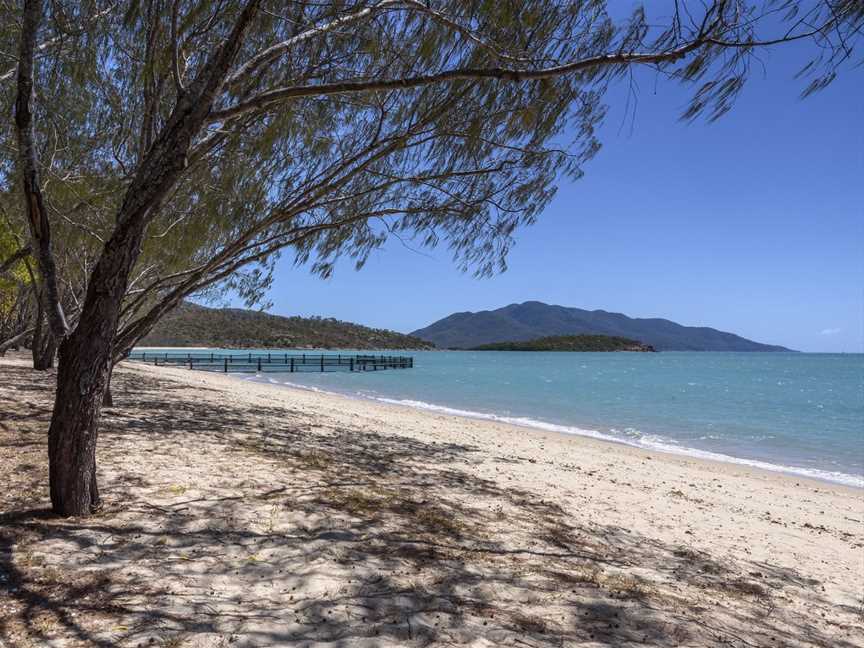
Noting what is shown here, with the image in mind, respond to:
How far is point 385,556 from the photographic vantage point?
308cm

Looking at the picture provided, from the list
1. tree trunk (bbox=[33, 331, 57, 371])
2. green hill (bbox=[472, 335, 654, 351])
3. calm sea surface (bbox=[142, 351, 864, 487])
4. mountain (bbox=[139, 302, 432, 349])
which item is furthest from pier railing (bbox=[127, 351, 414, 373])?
green hill (bbox=[472, 335, 654, 351])

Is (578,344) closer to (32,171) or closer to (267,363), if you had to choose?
(267,363)

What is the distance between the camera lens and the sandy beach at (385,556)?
7.57 feet

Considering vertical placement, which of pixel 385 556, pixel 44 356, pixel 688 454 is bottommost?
pixel 688 454

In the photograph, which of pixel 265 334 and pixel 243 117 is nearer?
pixel 243 117

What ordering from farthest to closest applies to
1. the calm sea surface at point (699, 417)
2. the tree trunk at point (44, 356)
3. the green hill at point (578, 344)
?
the green hill at point (578, 344)
the tree trunk at point (44, 356)
the calm sea surface at point (699, 417)

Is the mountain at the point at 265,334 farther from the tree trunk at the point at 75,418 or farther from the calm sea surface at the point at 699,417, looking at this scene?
the tree trunk at the point at 75,418

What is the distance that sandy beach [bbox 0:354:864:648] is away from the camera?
7.57ft

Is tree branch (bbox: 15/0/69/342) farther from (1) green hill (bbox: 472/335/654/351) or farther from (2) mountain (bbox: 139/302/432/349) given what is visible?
(1) green hill (bbox: 472/335/654/351)

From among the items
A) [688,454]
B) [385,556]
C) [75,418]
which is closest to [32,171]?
[75,418]

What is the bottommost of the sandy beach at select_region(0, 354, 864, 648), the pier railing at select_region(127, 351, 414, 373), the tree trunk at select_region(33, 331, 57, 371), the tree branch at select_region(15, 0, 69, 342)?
the sandy beach at select_region(0, 354, 864, 648)

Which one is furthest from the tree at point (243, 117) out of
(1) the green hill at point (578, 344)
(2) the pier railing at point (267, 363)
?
(1) the green hill at point (578, 344)

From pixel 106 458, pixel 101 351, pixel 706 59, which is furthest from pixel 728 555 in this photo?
pixel 106 458

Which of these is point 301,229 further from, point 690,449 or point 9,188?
point 690,449
